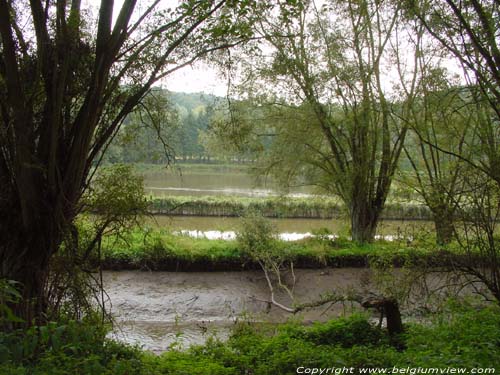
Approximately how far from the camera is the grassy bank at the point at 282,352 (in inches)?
101

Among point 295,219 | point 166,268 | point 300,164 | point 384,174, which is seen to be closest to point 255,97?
point 300,164

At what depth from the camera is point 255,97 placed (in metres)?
11.8

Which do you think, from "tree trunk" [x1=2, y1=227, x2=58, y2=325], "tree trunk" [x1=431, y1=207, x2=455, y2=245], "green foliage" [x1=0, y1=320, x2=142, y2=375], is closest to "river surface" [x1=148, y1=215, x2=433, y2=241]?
"tree trunk" [x1=431, y1=207, x2=455, y2=245]

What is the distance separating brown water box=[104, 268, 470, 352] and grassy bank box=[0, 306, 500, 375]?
81.2 inches

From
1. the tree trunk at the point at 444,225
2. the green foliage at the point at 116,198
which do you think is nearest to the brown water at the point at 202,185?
the tree trunk at the point at 444,225

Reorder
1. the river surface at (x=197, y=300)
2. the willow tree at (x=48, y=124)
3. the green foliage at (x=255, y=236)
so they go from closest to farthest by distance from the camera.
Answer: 1. the willow tree at (x=48, y=124)
2. the river surface at (x=197, y=300)
3. the green foliage at (x=255, y=236)

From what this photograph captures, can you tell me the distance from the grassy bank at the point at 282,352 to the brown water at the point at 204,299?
6.76 ft

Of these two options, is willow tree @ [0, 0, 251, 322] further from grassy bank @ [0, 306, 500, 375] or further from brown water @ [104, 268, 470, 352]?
brown water @ [104, 268, 470, 352]

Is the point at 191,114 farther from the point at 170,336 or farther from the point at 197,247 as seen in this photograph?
the point at 170,336

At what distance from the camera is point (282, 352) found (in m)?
4.48

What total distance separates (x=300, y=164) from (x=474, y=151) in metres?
6.27

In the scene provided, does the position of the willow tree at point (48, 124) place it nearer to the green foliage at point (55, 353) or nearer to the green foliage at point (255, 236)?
the green foliage at point (55, 353)

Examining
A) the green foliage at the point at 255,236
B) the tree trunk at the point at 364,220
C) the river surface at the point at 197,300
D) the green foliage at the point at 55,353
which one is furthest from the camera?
the tree trunk at the point at 364,220

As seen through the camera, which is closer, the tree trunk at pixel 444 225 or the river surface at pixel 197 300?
the tree trunk at pixel 444 225
